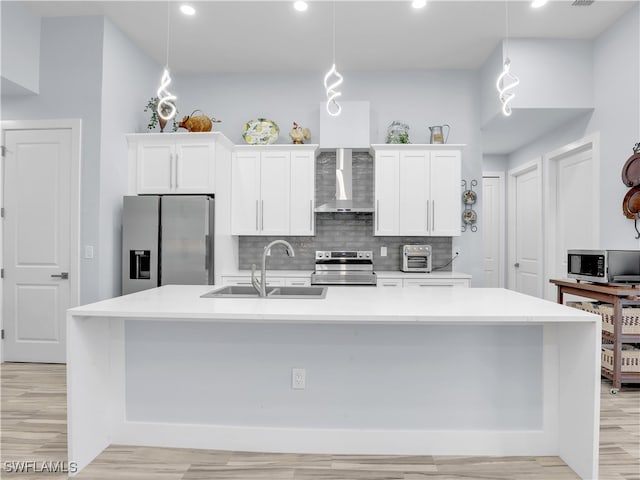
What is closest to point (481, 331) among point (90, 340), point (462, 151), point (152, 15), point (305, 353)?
point (305, 353)

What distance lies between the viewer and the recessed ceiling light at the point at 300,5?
3.45m

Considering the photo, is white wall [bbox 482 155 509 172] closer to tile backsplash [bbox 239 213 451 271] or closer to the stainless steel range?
tile backsplash [bbox 239 213 451 271]

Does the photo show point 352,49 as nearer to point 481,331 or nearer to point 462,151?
point 462,151

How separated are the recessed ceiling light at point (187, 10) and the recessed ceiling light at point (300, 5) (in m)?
0.89

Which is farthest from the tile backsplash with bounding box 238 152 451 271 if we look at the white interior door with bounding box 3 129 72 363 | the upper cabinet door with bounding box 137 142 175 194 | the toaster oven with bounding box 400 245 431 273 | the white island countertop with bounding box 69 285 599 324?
the white island countertop with bounding box 69 285 599 324

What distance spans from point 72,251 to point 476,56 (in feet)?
14.7

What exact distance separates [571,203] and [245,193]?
144 inches

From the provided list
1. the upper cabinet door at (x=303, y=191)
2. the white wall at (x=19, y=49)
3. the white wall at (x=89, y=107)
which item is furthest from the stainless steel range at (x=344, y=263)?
the white wall at (x=19, y=49)

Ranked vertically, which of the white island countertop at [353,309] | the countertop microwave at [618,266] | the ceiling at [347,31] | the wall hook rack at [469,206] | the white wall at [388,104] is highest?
the ceiling at [347,31]

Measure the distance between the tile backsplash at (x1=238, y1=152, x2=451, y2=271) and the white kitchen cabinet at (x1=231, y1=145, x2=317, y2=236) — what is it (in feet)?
1.17

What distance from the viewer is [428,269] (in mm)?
4488

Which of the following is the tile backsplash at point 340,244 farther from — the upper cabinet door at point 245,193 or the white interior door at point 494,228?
the white interior door at point 494,228

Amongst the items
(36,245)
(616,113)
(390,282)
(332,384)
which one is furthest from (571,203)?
(36,245)

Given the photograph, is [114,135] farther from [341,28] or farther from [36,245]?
[341,28]
